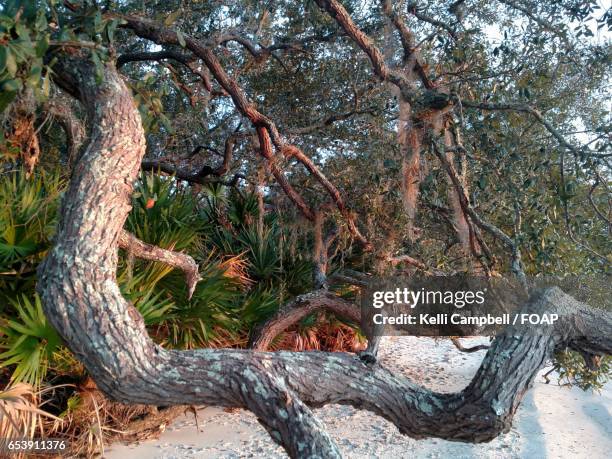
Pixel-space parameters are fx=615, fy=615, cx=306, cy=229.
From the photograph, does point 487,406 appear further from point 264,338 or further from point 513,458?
point 264,338

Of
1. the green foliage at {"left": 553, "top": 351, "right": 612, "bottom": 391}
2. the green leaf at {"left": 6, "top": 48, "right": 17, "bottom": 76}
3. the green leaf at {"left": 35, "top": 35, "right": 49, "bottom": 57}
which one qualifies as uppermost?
the green leaf at {"left": 35, "top": 35, "right": 49, "bottom": 57}

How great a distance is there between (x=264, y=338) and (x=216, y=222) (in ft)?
6.14

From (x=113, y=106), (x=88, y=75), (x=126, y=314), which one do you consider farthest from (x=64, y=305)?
(x=88, y=75)

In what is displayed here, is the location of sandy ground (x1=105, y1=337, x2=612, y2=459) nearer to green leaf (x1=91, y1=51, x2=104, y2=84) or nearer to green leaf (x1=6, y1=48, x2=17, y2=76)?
green leaf (x1=91, y1=51, x2=104, y2=84)

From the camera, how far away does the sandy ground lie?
17.3ft

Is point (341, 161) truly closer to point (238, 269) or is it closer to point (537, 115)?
point (238, 269)

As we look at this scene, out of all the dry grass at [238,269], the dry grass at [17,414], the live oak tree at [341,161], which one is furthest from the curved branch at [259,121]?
the dry grass at [17,414]

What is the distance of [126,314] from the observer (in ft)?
8.70

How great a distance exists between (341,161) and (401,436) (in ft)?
9.35

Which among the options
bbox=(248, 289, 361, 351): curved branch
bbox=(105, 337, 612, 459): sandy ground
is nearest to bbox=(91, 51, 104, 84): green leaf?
bbox=(105, 337, 612, 459): sandy ground

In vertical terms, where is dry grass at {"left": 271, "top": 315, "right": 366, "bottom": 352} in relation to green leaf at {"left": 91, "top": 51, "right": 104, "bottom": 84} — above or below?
below

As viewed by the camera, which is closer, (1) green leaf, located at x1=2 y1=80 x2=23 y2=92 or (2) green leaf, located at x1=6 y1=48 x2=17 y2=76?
(2) green leaf, located at x1=6 y1=48 x2=17 y2=76

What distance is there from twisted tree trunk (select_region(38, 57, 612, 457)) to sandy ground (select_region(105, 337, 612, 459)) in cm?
254

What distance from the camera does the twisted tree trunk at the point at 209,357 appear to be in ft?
8.47
